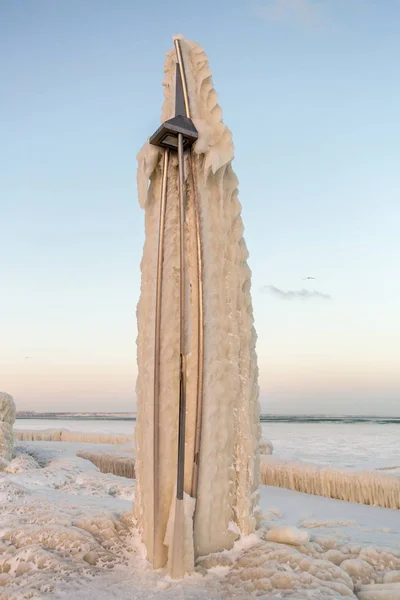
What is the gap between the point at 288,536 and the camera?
324cm

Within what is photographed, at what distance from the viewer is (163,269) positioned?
11.5 feet

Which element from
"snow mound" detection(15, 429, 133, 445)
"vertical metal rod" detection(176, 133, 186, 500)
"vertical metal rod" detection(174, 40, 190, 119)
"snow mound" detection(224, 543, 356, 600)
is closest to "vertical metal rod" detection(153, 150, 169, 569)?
"vertical metal rod" detection(176, 133, 186, 500)

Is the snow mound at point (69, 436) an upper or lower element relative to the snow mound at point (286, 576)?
lower

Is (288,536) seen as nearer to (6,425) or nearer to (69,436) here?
(6,425)

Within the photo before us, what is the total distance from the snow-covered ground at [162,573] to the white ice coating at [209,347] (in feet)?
0.76

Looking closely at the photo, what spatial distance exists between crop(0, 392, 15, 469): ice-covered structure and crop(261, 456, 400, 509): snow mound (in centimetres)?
437

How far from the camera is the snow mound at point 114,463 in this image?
877 centimetres

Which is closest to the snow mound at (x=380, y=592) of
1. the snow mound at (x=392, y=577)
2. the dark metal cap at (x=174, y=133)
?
the snow mound at (x=392, y=577)

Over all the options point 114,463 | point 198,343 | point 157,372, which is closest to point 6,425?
point 114,463

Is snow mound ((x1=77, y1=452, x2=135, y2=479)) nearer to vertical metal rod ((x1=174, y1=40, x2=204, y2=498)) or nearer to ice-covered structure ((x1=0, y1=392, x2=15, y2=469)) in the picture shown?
ice-covered structure ((x1=0, y1=392, x2=15, y2=469))

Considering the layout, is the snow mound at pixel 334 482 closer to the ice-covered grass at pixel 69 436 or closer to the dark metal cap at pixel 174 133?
the dark metal cap at pixel 174 133

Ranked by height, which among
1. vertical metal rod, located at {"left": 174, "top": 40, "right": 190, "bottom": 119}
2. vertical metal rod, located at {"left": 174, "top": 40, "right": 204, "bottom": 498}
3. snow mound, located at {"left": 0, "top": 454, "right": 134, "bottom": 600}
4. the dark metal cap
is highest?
vertical metal rod, located at {"left": 174, "top": 40, "right": 190, "bottom": 119}

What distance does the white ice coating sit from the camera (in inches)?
129

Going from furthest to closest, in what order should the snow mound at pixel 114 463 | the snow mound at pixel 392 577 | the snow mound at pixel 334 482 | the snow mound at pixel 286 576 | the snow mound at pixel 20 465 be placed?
the snow mound at pixel 114 463
the snow mound at pixel 20 465
the snow mound at pixel 334 482
the snow mound at pixel 392 577
the snow mound at pixel 286 576
